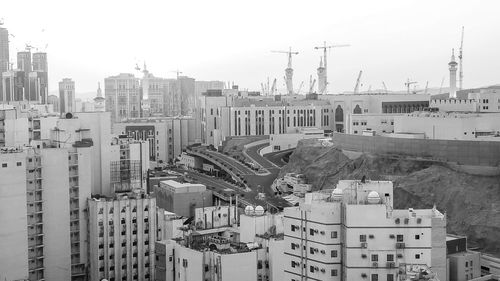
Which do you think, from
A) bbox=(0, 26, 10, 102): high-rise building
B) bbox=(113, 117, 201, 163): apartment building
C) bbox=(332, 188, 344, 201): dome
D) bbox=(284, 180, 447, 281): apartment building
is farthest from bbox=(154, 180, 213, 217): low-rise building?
bbox=(0, 26, 10, 102): high-rise building

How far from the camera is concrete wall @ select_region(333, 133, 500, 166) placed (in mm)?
33469

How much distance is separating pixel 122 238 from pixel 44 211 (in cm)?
251

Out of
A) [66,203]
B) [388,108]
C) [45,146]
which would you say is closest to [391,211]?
[66,203]

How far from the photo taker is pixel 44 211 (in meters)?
24.6

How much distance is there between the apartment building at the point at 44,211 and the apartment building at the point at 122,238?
0.57m

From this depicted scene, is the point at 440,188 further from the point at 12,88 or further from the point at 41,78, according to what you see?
the point at 41,78

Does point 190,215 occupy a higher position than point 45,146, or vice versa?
point 45,146

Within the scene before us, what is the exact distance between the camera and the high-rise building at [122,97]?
80.7 metres

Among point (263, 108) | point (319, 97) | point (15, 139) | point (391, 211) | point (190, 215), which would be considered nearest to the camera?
point (391, 211)

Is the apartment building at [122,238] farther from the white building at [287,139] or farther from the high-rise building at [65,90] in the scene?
the high-rise building at [65,90]

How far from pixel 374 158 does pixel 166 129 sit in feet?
86.5

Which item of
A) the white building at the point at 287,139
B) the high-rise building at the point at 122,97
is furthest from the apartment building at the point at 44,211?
the high-rise building at the point at 122,97

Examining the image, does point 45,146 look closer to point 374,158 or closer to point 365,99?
point 374,158

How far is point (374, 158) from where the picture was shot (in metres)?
38.9
